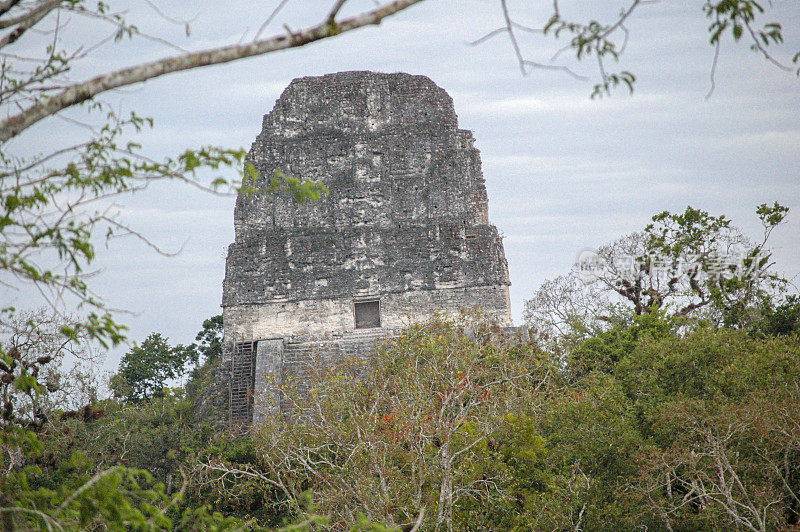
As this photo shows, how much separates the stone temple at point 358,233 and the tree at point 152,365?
14.5ft

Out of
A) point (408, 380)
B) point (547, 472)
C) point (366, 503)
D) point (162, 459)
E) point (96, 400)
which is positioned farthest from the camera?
point (96, 400)

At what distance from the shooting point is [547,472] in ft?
32.9

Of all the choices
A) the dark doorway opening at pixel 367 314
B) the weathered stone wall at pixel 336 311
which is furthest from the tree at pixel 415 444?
the dark doorway opening at pixel 367 314

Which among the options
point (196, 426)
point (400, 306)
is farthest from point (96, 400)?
point (400, 306)

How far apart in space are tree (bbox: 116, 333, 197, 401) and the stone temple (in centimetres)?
441

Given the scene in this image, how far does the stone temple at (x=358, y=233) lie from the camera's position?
1723 cm

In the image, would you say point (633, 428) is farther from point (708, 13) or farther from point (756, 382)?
point (708, 13)

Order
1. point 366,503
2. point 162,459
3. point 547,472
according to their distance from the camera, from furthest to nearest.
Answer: point 162,459, point 547,472, point 366,503

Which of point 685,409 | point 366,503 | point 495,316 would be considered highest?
point 495,316

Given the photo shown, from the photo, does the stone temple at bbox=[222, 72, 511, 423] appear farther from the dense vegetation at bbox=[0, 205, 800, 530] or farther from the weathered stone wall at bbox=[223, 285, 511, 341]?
the dense vegetation at bbox=[0, 205, 800, 530]

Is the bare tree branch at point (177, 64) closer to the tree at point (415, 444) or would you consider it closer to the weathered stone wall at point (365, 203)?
the tree at point (415, 444)

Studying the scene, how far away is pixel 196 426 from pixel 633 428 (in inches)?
331

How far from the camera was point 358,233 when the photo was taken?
17.9 meters

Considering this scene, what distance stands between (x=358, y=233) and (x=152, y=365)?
6.56 metres
